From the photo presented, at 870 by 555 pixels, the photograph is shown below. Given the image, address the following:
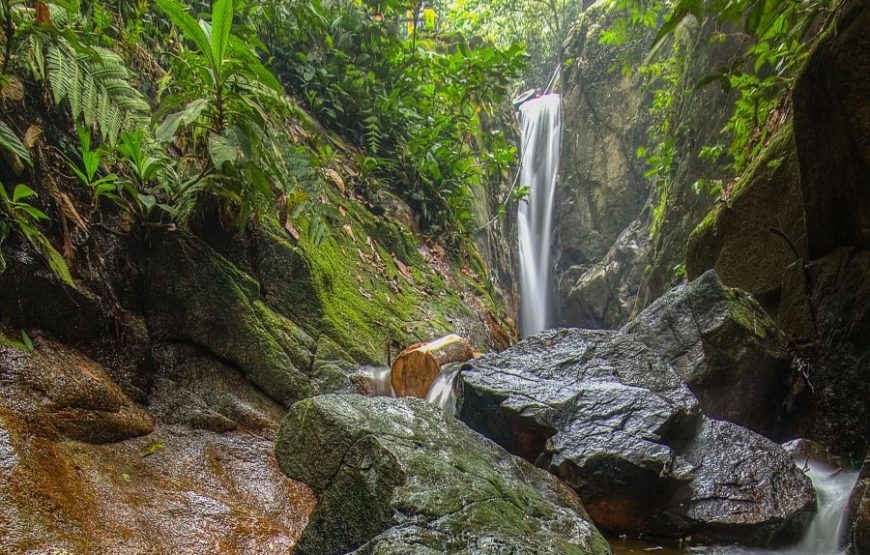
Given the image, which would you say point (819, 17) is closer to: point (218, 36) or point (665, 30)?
point (665, 30)

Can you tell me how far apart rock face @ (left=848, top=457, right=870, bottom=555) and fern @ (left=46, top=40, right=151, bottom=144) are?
392 cm

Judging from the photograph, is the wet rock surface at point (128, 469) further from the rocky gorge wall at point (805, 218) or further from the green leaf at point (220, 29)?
the rocky gorge wall at point (805, 218)

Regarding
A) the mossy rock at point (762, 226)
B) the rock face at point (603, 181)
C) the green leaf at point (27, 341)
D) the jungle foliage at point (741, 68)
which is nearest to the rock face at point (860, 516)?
the mossy rock at point (762, 226)

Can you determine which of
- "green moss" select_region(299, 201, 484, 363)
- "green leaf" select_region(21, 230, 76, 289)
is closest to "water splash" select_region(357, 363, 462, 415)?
"green moss" select_region(299, 201, 484, 363)

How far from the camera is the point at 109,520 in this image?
1.68m

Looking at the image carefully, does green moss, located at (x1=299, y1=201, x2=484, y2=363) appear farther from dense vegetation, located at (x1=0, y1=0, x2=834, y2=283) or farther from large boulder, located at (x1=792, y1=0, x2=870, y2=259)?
large boulder, located at (x1=792, y1=0, x2=870, y2=259)

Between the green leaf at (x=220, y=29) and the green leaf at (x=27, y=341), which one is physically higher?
the green leaf at (x=220, y=29)

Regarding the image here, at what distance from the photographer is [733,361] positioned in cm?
367

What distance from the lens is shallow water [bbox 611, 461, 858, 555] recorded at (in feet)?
8.34

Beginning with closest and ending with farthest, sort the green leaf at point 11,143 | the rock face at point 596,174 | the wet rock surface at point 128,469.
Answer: the wet rock surface at point 128,469 → the green leaf at point 11,143 → the rock face at point 596,174

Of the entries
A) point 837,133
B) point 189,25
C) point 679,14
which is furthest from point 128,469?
point 837,133

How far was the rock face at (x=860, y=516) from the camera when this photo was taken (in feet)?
7.54

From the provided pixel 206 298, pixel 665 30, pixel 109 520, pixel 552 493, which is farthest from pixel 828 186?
pixel 109 520

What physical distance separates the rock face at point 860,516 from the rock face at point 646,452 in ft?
0.82
